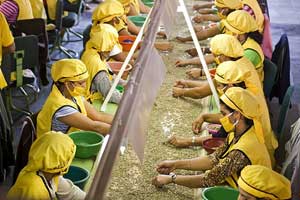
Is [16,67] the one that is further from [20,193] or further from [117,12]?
[20,193]

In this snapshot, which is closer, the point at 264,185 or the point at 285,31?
the point at 264,185

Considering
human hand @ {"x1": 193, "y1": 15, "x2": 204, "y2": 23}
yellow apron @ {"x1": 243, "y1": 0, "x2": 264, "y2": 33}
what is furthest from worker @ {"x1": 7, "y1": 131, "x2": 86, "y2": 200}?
human hand @ {"x1": 193, "y1": 15, "x2": 204, "y2": 23}

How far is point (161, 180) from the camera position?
2250mm

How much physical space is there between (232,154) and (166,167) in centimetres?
28

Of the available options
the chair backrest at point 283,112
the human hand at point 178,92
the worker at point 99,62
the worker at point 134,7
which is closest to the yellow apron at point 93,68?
the worker at point 99,62

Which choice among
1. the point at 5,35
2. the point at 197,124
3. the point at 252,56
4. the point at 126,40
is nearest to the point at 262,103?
the point at 197,124

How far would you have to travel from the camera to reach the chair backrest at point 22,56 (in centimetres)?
382

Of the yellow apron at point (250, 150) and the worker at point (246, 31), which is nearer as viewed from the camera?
the yellow apron at point (250, 150)

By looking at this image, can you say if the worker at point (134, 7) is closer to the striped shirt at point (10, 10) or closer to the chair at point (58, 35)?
the chair at point (58, 35)

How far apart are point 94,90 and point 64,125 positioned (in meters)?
0.53

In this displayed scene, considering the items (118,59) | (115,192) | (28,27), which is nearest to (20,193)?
(115,192)

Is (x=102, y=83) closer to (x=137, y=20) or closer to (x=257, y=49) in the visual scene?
(x=257, y=49)

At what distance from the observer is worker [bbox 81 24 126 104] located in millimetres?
3156

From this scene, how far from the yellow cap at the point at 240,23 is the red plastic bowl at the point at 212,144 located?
109 centimetres
